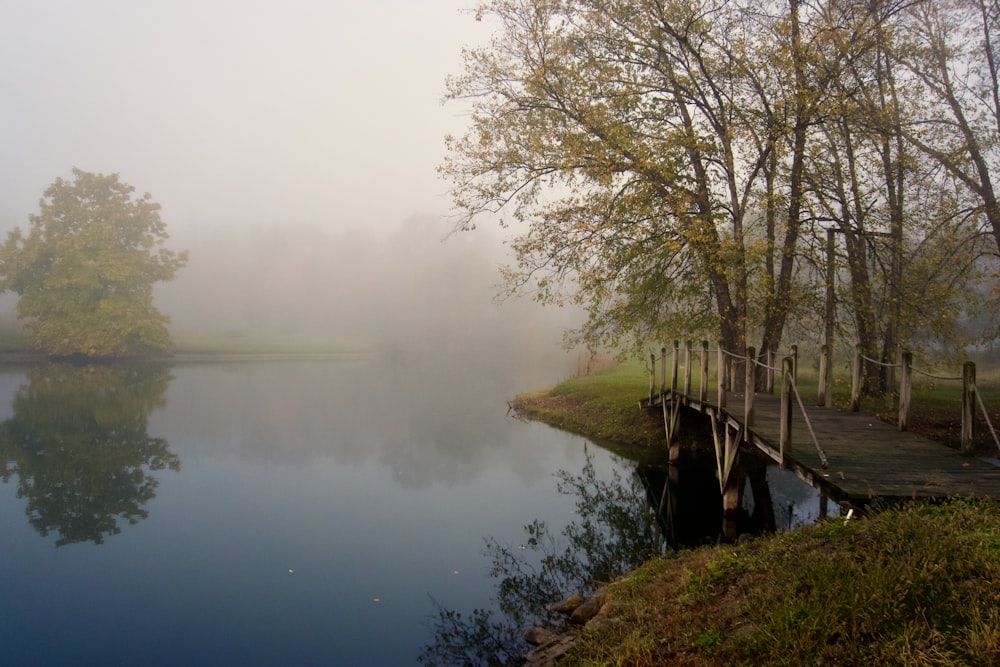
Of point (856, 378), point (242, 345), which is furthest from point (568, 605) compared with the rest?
point (242, 345)

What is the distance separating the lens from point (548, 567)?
10812 millimetres

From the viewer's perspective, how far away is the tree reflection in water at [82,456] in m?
13.7

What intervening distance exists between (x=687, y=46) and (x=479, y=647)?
1613cm

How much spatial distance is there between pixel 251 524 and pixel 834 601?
458 inches

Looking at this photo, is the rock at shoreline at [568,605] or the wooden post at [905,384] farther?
the wooden post at [905,384]

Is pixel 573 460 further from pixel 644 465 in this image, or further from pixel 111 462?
pixel 111 462

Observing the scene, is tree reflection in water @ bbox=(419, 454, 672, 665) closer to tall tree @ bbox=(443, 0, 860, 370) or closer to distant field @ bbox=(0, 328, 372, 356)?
tall tree @ bbox=(443, 0, 860, 370)

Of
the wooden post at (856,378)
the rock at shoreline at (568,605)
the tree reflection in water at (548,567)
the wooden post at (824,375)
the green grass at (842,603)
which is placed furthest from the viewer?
the wooden post at (824,375)

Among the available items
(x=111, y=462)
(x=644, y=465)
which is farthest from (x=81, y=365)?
(x=644, y=465)

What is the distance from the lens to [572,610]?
342 inches

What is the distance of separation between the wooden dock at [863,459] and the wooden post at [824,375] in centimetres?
99

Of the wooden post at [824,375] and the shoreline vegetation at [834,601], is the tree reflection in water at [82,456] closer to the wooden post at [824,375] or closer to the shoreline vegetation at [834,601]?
the shoreline vegetation at [834,601]

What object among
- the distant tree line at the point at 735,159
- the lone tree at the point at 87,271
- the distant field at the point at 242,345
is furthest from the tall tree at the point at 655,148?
the distant field at the point at 242,345

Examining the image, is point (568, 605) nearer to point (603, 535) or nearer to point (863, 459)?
point (603, 535)
